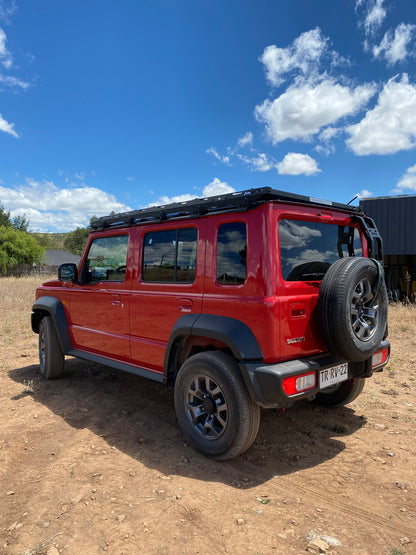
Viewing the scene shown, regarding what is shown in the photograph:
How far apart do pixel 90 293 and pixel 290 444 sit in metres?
2.80

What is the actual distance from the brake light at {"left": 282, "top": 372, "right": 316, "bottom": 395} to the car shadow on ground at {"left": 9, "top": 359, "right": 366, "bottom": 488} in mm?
747

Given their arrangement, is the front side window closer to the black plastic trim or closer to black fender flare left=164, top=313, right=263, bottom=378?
the black plastic trim

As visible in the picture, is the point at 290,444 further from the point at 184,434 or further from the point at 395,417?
the point at 395,417

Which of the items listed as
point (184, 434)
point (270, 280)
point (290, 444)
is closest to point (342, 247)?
point (270, 280)

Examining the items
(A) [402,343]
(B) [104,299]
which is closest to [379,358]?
(B) [104,299]

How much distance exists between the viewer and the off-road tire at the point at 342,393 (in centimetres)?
402

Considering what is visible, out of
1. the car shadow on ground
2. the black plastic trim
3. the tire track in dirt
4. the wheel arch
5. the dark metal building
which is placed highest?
the dark metal building

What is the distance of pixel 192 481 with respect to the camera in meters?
2.86

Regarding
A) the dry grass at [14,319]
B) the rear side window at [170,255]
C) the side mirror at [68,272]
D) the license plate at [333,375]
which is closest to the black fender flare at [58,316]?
the side mirror at [68,272]

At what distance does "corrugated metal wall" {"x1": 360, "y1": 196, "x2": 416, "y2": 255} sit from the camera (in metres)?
17.2

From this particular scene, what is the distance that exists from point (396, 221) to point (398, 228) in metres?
0.34

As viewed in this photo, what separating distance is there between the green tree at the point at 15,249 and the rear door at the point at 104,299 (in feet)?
142

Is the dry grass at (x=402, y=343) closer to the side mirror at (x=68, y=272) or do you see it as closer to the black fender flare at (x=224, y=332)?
the black fender flare at (x=224, y=332)

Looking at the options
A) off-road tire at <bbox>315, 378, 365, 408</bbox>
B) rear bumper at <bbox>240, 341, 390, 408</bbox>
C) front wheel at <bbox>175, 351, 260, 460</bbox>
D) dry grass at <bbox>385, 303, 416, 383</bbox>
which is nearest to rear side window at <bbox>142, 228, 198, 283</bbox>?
front wheel at <bbox>175, 351, 260, 460</bbox>
